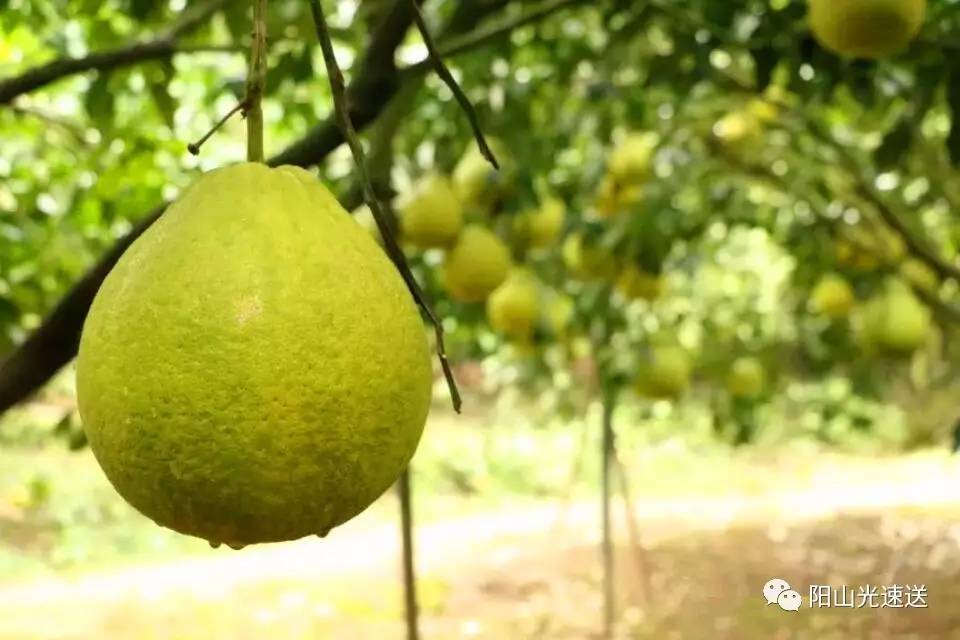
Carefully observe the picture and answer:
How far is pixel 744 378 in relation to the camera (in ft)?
10.1

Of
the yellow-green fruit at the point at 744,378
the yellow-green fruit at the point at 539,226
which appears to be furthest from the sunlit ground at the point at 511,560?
the yellow-green fruit at the point at 539,226

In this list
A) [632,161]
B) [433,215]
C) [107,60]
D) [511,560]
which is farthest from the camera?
[511,560]

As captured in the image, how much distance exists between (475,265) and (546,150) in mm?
719

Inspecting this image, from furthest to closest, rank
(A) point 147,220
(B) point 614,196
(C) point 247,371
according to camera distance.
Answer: (B) point 614,196, (A) point 147,220, (C) point 247,371

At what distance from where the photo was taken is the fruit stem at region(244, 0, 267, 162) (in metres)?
0.44

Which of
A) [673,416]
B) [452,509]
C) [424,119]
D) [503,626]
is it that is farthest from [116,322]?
[673,416]

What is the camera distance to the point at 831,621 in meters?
2.77

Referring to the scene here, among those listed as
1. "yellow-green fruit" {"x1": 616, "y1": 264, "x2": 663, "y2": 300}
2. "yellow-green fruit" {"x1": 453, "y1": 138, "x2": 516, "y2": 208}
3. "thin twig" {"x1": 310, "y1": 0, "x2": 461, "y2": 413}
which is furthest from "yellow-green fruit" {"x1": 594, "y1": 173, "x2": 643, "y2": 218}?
"thin twig" {"x1": 310, "y1": 0, "x2": 461, "y2": 413}

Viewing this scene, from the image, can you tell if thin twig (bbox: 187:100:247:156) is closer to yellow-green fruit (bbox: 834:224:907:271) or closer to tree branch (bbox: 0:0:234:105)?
tree branch (bbox: 0:0:234:105)

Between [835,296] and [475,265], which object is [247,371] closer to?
[475,265]

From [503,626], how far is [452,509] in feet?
6.54

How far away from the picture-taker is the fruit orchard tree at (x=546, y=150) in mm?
1252

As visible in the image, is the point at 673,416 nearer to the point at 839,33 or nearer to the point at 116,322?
the point at 839,33

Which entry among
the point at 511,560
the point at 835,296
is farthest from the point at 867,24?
the point at 511,560
